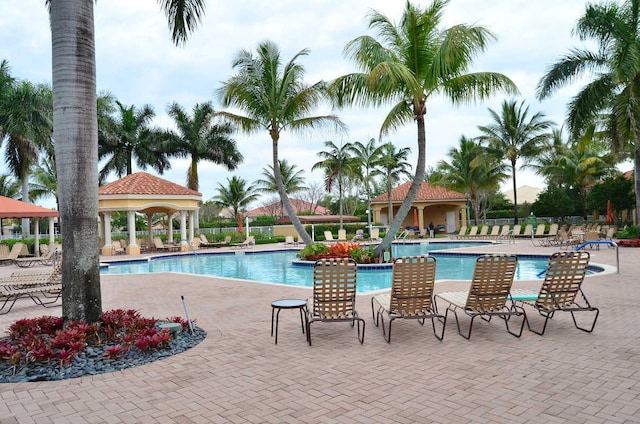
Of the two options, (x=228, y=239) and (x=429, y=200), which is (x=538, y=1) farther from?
(x=429, y=200)

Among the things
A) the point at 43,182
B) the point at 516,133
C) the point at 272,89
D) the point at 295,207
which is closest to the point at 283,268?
the point at 272,89

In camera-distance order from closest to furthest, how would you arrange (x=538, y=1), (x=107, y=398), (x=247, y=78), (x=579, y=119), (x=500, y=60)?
(x=107, y=398) < (x=538, y=1) < (x=500, y=60) < (x=247, y=78) < (x=579, y=119)

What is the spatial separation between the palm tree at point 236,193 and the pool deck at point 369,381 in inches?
1495

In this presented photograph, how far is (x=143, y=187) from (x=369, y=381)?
2466 cm

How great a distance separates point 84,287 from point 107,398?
1.95 meters

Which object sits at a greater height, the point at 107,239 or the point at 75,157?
the point at 75,157

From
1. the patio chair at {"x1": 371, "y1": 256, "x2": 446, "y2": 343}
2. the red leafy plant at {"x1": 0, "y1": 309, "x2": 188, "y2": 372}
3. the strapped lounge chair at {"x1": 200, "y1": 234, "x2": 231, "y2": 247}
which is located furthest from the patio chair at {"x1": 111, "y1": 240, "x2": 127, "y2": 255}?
the patio chair at {"x1": 371, "y1": 256, "x2": 446, "y2": 343}

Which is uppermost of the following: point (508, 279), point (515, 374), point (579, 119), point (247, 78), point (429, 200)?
point (247, 78)

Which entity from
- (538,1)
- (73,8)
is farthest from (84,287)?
(538,1)

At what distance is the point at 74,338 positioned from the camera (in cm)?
526

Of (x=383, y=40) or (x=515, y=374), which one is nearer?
(x=515, y=374)

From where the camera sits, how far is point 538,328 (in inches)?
246

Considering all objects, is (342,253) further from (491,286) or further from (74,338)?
(74,338)

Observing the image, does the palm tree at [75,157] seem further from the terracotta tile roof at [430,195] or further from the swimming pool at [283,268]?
the terracotta tile roof at [430,195]
